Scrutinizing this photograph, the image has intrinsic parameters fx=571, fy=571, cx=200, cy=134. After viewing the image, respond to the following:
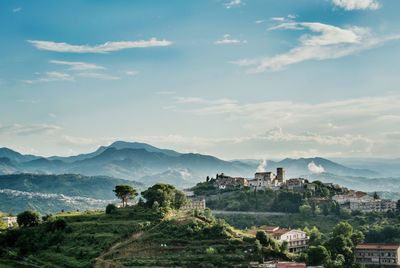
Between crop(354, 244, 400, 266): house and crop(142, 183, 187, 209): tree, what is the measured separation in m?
24.8

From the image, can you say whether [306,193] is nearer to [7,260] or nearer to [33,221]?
[33,221]

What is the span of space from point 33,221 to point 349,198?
64499 millimetres

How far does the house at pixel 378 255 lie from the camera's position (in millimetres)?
67812

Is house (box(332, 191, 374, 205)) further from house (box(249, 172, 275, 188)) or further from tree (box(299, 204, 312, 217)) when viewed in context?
house (box(249, 172, 275, 188))

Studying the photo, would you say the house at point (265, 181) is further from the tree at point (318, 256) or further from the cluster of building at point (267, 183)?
the tree at point (318, 256)

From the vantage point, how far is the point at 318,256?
2383 inches

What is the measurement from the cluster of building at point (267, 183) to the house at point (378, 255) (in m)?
51.4

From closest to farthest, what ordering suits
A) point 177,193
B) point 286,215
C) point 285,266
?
point 285,266 < point 177,193 < point 286,215

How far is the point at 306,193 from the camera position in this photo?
11431 centimetres

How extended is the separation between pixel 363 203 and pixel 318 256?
2111 inches

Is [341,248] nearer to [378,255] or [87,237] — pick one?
[378,255]

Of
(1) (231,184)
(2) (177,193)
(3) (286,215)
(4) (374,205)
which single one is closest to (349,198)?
(4) (374,205)

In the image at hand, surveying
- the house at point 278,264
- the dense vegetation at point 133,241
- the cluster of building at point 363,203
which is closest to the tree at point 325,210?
the cluster of building at point 363,203

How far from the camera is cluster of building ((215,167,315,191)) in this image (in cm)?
12431
